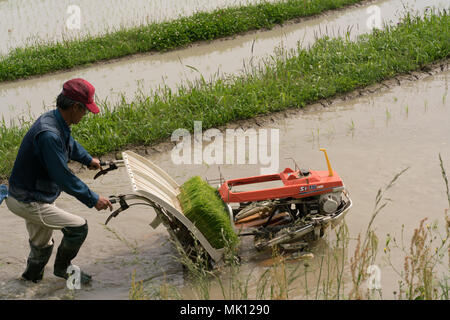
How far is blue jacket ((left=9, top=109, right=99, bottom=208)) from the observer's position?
Answer: 423 centimetres

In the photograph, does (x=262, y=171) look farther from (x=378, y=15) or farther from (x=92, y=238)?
(x=378, y=15)

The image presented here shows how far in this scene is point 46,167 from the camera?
4352mm

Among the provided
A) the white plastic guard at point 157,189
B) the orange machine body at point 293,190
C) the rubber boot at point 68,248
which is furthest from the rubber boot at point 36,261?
the orange machine body at point 293,190

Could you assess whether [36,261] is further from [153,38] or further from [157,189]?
[153,38]

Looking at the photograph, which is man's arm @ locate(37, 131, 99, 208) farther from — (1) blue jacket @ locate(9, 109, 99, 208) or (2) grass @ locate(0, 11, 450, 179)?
(2) grass @ locate(0, 11, 450, 179)

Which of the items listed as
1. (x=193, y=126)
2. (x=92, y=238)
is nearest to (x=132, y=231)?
(x=92, y=238)

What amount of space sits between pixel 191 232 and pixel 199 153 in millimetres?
2611

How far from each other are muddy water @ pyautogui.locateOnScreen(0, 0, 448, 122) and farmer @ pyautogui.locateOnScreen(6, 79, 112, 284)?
434cm

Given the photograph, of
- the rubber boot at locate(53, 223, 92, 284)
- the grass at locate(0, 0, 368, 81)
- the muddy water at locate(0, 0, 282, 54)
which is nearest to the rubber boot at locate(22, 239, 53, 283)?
the rubber boot at locate(53, 223, 92, 284)

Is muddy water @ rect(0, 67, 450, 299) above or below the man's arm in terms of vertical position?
below

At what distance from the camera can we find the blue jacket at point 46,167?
423 cm

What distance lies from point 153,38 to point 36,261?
24.4ft

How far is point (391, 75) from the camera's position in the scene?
29.0 feet

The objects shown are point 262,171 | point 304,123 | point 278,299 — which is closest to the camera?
point 278,299
